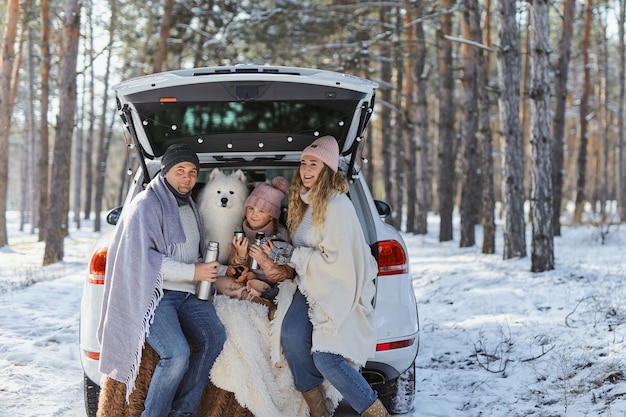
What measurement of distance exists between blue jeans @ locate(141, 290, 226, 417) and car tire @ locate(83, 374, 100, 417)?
51 cm

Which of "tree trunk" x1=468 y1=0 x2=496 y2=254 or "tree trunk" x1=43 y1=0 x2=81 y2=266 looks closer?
"tree trunk" x1=468 y1=0 x2=496 y2=254

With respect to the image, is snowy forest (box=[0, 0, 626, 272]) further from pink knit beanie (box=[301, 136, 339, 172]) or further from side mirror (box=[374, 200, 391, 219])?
side mirror (box=[374, 200, 391, 219])

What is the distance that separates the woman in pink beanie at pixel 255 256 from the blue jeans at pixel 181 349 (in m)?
0.27

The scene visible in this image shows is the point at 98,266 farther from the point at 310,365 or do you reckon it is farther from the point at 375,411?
the point at 375,411

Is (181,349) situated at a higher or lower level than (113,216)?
lower

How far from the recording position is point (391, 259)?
13.1 ft

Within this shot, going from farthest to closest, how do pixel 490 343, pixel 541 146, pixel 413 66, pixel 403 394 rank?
pixel 413 66 < pixel 541 146 < pixel 490 343 < pixel 403 394

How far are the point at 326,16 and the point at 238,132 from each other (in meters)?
13.3

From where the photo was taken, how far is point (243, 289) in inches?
161

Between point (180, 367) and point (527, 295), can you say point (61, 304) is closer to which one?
point (180, 367)

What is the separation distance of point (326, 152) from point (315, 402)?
1539mm

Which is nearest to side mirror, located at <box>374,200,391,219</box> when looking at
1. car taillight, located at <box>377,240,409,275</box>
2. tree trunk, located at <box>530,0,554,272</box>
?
car taillight, located at <box>377,240,409,275</box>

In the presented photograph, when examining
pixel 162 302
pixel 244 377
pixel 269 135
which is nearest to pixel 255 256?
pixel 162 302

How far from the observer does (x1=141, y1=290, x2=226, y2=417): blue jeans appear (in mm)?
3582
